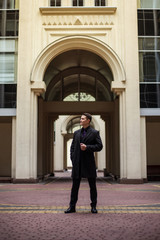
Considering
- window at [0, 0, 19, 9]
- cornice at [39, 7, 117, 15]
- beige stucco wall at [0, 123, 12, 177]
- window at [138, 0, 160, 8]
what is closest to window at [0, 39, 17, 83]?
window at [0, 0, 19, 9]

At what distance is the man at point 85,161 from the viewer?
6066 mm

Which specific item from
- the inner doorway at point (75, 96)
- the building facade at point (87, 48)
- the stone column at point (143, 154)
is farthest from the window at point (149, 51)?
the inner doorway at point (75, 96)

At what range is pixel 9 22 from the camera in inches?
629

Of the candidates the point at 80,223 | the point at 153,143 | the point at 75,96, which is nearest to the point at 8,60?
the point at 75,96

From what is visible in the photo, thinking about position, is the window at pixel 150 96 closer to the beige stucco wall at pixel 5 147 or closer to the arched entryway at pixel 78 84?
the arched entryway at pixel 78 84

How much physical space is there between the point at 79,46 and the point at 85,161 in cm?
1082

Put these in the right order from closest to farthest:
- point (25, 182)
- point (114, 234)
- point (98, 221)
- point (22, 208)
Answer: point (114, 234), point (98, 221), point (22, 208), point (25, 182)

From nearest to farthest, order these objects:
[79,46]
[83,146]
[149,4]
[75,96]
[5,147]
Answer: [83,146] < [149,4] < [79,46] < [5,147] < [75,96]

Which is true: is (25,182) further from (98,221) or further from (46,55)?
(98,221)

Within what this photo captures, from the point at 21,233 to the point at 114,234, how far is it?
1229 millimetres

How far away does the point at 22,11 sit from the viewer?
1585cm

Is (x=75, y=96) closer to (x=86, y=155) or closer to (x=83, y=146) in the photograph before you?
(x=86, y=155)

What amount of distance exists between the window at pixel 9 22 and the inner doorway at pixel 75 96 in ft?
11.6

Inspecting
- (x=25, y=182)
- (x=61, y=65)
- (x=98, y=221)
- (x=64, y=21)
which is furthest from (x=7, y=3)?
(x=98, y=221)
